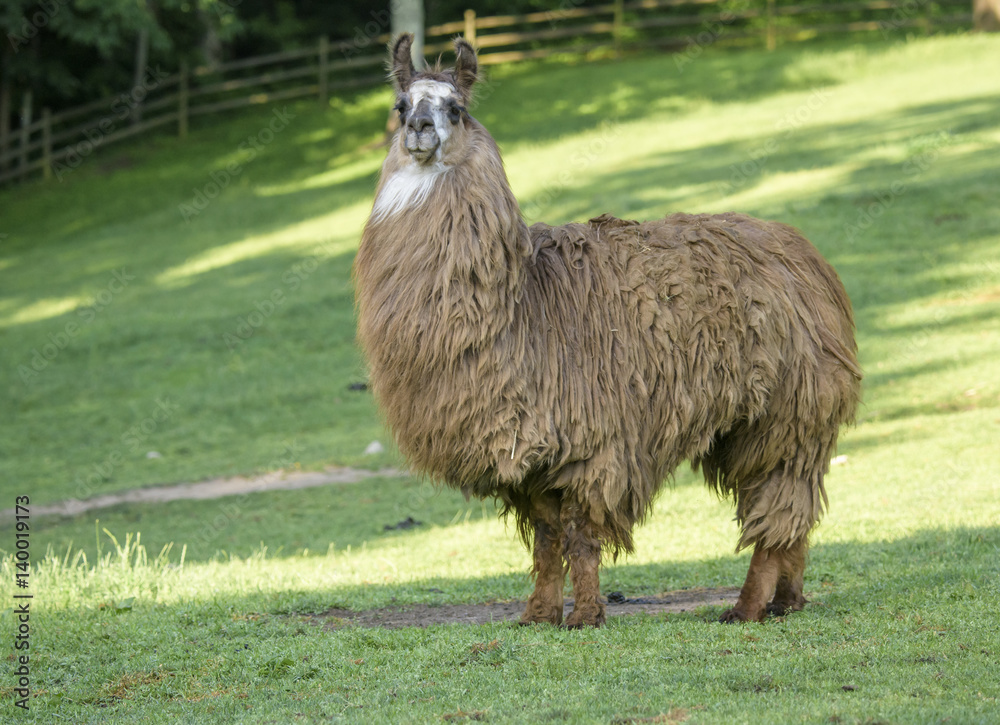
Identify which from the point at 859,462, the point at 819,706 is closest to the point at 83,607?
the point at 819,706

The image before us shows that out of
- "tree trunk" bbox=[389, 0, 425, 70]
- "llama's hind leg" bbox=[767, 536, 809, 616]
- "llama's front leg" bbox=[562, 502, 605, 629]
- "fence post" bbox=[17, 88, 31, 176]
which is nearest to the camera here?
"llama's front leg" bbox=[562, 502, 605, 629]

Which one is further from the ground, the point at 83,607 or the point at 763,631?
the point at 763,631

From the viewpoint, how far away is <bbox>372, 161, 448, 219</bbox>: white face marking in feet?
18.2

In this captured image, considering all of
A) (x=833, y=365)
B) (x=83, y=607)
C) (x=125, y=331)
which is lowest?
(x=125, y=331)

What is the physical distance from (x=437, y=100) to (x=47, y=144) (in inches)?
991

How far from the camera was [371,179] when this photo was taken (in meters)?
24.9

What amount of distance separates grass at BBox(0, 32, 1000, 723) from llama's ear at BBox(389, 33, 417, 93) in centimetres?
295

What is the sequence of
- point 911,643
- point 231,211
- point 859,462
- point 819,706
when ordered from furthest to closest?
point 231,211 < point 859,462 < point 911,643 < point 819,706

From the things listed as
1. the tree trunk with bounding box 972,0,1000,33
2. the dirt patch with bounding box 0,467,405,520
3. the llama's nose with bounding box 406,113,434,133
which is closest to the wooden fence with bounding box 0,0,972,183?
the tree trunk with bounding box 972,0,1000,33

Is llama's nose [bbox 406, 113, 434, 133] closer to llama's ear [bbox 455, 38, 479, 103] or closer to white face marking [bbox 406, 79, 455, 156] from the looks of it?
white face marking [bbox 406, 79, 455, 156]

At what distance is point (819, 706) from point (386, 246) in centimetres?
306

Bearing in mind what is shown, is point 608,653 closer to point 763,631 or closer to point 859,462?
point 763,631

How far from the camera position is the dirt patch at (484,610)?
616cm

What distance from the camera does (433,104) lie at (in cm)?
547
